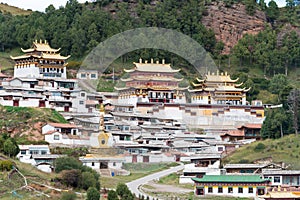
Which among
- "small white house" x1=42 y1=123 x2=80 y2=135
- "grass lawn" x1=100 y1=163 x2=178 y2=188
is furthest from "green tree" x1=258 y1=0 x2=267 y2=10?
"grass lawn" x1=100 y1=163 x2=178 y2=188

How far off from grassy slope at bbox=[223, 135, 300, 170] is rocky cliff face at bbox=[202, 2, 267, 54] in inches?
1870

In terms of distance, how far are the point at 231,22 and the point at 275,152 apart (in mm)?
54829

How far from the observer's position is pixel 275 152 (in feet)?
228

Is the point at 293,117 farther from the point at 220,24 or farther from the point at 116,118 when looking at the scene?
the point at 220,24

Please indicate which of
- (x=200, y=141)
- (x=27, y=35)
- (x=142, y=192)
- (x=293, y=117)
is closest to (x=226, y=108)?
(x=200, y=141)

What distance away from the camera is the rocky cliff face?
120812 millimetres

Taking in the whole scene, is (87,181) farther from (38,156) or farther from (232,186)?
(232,186)

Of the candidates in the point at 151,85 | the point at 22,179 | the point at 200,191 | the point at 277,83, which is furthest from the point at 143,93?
the point at 22,179

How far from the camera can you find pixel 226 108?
304ft

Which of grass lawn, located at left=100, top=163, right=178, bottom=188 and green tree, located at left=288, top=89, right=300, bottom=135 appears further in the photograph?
green tree, located at left=288, top=89, right=300, bottom=135

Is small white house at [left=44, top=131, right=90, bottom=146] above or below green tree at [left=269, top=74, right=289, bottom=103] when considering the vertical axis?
below

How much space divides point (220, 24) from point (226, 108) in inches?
1215

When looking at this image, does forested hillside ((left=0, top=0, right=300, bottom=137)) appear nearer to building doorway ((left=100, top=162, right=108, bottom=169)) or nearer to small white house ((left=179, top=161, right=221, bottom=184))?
small white house ((left=179, top=161, right=221, bottom=184))

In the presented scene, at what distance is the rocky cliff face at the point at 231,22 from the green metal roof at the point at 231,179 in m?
59.8
